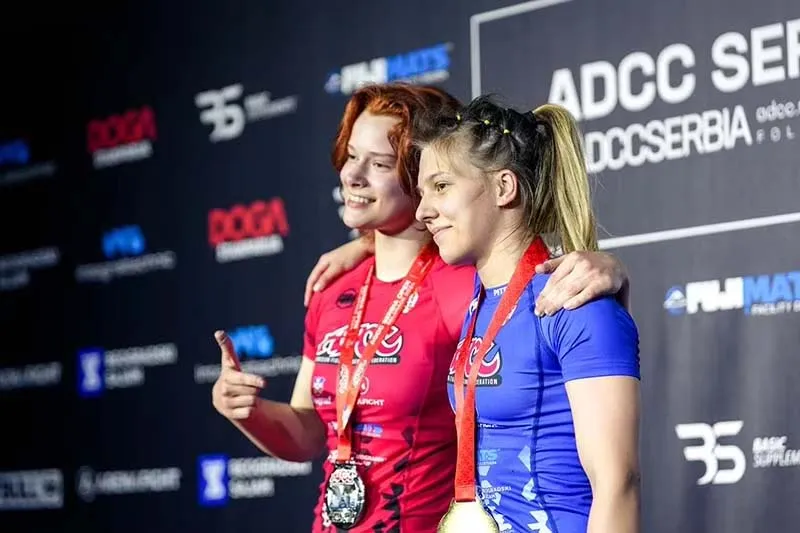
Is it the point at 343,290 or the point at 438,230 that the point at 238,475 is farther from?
the point at 438,230

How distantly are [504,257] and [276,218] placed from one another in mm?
2182

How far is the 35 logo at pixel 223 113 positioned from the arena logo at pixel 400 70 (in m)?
0.41

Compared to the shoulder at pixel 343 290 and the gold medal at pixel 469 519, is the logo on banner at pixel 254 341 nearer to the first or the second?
the shoulder at pixel 343 290

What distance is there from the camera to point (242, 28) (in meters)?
4.50

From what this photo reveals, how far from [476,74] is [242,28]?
42.6 inches

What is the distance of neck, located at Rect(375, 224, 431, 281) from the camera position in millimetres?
2676

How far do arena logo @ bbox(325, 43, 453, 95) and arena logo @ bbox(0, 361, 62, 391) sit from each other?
1603 mm

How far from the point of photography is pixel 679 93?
325 centimetres

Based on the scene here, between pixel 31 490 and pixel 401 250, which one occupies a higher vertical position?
pixel 401 250

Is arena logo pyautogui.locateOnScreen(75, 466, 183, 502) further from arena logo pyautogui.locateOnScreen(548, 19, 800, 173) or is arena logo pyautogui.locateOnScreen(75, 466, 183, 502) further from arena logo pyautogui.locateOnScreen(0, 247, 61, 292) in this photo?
arena logo pyautogui.locateOnScreen(548, 19, 800, 173)

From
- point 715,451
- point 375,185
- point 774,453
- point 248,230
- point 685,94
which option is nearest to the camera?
point 375,185

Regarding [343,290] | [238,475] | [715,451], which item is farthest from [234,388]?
[238,475]

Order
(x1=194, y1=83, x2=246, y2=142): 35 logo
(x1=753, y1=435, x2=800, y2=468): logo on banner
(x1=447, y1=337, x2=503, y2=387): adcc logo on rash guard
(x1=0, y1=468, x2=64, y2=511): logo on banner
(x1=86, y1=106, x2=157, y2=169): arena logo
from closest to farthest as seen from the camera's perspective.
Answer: (x1=447, y1=337, x2=503, y2=387): adcc logo on rash guard < (x1=753, y1=435, x2=800, y2=468): logo on banner < (x1=194, y1=83, x2=246, y2=142): 35 logo < (x1=86, y1=106, x2=157, y2=169): arena logo < (x1=0, y1=468, x2=64, y2=511): logo on banner

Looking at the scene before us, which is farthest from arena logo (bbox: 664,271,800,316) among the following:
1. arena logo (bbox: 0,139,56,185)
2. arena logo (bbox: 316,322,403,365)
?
arena logo (bbox: 0,139,56,185)
